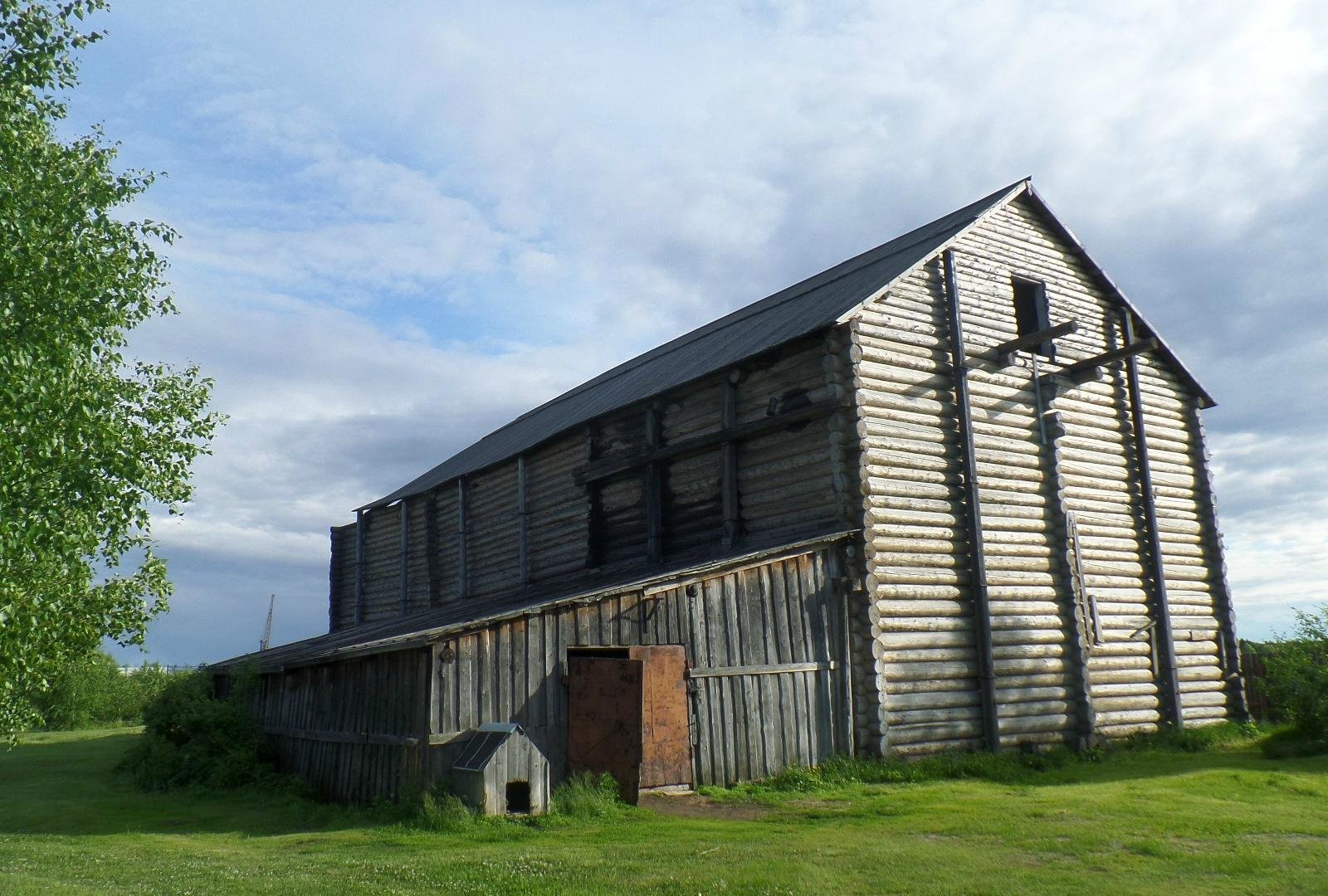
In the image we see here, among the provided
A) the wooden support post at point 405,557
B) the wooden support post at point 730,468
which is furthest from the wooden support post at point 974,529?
the wooden support post at point 405,557

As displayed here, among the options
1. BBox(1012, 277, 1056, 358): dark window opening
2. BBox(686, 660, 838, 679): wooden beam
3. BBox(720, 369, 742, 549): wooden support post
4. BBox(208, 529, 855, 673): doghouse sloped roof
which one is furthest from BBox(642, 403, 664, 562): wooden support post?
BBox(1012, 277, 1056, 358): dark window opening

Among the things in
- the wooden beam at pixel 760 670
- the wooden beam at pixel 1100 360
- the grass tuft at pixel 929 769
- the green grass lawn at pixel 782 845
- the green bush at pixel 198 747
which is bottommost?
the green grass lawn at pixel 782 845

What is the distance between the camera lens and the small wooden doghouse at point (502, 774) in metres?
13.8

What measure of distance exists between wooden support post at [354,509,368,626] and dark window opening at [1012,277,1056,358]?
22.5 metres

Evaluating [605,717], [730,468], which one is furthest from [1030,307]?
[605,717]

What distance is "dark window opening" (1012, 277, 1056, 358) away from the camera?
2273cm

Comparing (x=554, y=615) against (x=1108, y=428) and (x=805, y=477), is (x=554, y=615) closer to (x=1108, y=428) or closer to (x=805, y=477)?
(x=805, y=477)

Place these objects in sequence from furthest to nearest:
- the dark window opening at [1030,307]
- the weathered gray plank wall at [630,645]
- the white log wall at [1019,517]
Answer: the dark window opening at [1030,307] < the white log wall at [1019,517] < the weathered gray plank wall at [630,645]

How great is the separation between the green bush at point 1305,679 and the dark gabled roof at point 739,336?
10.5 meters

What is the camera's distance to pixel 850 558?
1786 cm

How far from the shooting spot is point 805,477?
18719mm

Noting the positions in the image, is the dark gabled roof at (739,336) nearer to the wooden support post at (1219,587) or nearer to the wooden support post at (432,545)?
the wooden support post at (432,545)

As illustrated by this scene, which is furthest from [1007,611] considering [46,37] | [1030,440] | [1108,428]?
[46,37]

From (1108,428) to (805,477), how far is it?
8.57 meters
